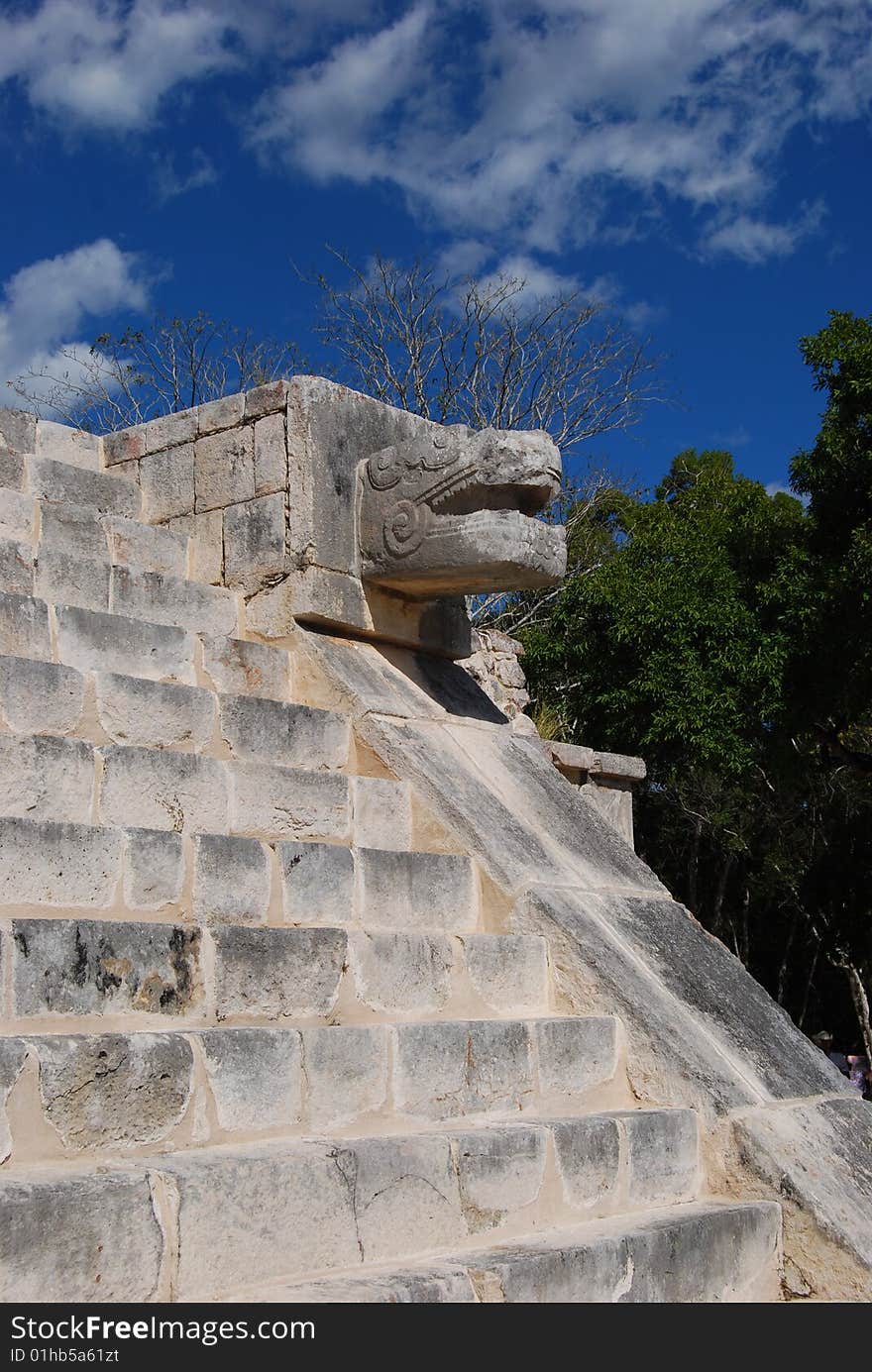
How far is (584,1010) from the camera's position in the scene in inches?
186

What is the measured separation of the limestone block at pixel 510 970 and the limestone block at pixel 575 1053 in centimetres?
18

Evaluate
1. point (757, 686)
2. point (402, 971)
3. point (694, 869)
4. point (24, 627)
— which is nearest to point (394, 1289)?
point (402, 971)

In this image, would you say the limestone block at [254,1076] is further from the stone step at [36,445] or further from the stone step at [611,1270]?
the stone step at [36,445]

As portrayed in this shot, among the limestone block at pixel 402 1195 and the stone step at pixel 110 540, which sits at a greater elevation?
the stone step at pixel 110 540

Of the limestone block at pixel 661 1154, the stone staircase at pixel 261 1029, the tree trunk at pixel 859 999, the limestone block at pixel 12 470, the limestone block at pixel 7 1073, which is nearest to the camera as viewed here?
the limestone block at pixel 7 1073

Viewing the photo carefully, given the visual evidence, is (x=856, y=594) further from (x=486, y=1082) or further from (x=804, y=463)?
(x=486, y=1082)

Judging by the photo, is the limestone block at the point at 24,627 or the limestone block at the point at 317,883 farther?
the limestone block at the point at 24,627

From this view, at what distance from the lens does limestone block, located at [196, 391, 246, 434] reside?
6.11 m

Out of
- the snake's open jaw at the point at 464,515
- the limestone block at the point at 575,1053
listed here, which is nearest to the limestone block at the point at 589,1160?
the limestone block at the point at 575,1053

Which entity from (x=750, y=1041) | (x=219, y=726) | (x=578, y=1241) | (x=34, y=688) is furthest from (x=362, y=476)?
(x=578, y=1241)

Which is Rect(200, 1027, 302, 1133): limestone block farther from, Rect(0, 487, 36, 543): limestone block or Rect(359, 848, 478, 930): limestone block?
Rect(0, 487, 36, 543): limestone block

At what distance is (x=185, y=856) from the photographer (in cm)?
395

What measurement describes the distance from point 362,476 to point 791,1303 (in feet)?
11.3

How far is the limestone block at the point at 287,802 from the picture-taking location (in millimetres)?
4570
